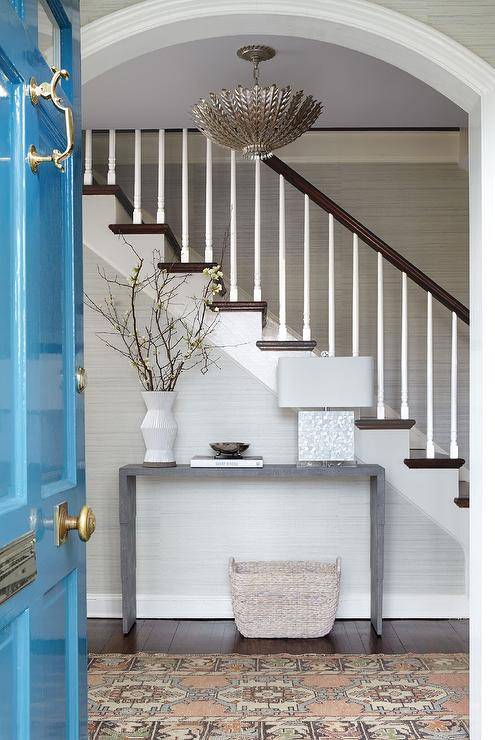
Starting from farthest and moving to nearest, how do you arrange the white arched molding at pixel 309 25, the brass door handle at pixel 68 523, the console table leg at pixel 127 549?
the console table leg at pixel 127 549
the white arched molding at pixel 309 25
the brass door handle at pixel 68 523

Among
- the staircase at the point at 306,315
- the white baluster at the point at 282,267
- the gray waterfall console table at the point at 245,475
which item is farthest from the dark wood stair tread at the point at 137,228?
the gray waterfall console table at the point at 245,475


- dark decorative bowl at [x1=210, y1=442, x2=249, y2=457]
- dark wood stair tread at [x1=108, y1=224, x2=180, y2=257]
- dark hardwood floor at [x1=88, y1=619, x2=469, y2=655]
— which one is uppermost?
dark wood stair tread at [x1=108, y1=224, x2=180, y2=257]

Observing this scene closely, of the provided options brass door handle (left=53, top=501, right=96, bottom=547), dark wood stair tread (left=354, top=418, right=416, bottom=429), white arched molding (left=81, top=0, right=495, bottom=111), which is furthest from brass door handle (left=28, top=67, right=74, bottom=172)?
dark wood stair tread (left=354, top=418, right=416, bottom=429)

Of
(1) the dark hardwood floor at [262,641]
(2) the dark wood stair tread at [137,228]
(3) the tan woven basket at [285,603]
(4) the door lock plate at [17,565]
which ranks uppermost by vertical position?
(2) the dark wood stair tread at [137,228]

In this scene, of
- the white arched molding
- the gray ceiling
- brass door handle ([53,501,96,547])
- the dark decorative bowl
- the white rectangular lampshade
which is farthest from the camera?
the dark decorative bowl

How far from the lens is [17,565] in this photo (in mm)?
1240

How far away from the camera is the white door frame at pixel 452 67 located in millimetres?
2338

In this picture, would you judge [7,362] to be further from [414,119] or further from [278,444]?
[414,119]

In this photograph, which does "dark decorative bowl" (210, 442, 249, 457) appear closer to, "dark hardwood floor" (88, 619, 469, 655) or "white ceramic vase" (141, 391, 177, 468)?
"white ceramic vase" (141, 391, 177, 468)

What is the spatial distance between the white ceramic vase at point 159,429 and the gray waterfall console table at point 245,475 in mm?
65

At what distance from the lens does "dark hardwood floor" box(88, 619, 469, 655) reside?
3668mm

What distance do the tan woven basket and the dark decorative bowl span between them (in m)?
0.61

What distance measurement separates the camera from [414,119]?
451 cm

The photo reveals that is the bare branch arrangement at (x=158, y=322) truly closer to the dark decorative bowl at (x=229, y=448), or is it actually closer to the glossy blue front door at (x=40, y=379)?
the dark decorative bowl at (x=229, y=448)
